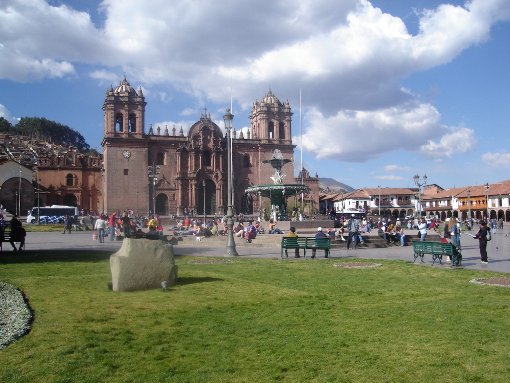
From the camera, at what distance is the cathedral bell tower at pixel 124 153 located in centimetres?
5791

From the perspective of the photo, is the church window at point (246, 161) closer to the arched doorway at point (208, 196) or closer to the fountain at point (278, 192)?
the arched doorway at point (208, 196)

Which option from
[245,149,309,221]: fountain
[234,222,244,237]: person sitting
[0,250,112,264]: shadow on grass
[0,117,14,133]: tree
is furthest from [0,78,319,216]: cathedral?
[0,117,14,133]: tree

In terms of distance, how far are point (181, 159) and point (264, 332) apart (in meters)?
56.3

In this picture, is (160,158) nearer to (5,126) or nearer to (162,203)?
(162,203)

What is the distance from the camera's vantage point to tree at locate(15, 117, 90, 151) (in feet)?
388

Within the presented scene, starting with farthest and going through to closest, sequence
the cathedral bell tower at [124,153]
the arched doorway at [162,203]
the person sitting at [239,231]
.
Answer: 1. the arched doorway at [162,203]
2. the cathedral bell tower at [124,153]
3. the person sitting at [239,231]

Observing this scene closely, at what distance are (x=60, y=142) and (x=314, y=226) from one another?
108139 millimetres

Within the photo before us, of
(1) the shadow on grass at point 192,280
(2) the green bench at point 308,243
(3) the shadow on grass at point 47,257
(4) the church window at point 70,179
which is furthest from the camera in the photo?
(4) the church window at point 70,179

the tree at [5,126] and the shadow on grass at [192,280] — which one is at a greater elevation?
the tree at [5,126]

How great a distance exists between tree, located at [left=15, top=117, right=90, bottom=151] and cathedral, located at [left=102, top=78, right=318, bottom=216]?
2492 inches

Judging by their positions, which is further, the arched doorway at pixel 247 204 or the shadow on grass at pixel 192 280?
the arched doorway at pixel 247 204

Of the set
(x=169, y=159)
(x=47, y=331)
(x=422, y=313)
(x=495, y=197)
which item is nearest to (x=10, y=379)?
(x=47, y=331)

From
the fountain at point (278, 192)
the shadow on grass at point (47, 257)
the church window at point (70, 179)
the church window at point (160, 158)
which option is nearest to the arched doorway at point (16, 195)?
the church window at point (70, 179)

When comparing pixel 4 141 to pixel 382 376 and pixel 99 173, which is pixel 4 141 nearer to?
pixel 99 173
